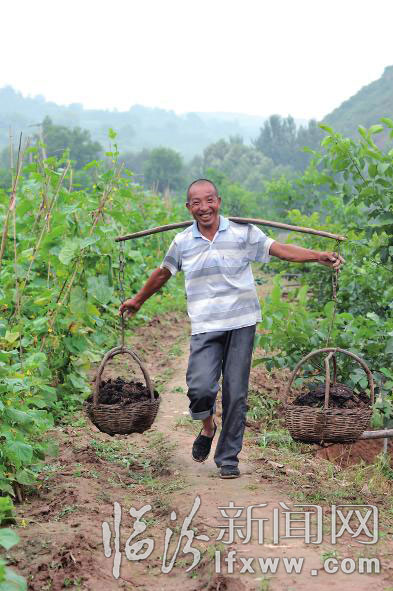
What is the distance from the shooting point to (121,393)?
16.8ft

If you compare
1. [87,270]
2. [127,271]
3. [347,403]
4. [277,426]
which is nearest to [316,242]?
[127,271]

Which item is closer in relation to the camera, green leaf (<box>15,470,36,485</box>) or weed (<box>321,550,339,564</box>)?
weed (<box>321,550,339,564</box>)

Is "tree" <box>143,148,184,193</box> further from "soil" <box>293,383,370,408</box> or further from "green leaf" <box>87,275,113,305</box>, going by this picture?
"soil" <box>293,383,370,408</box>

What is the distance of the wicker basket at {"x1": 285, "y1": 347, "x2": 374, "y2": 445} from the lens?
182 inches

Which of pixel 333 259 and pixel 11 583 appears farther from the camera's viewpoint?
→ pixel 333 259

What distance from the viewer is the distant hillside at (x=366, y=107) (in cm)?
7125

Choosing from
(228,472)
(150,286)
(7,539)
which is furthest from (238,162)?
(7,539)

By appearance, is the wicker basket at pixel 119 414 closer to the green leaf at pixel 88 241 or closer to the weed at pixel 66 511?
the weed at pixel 66 511

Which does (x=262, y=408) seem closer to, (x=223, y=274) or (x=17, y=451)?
(x=223, y=274)

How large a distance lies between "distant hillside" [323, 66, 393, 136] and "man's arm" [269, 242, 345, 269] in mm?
65551

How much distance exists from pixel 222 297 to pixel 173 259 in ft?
1.33

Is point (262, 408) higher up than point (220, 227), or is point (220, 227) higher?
point (220, 227)

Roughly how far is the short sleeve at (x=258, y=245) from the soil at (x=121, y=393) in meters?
1.07

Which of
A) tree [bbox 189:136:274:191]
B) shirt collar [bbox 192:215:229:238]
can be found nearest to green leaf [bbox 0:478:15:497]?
shirt collar [bbox 192:215:229:238]
